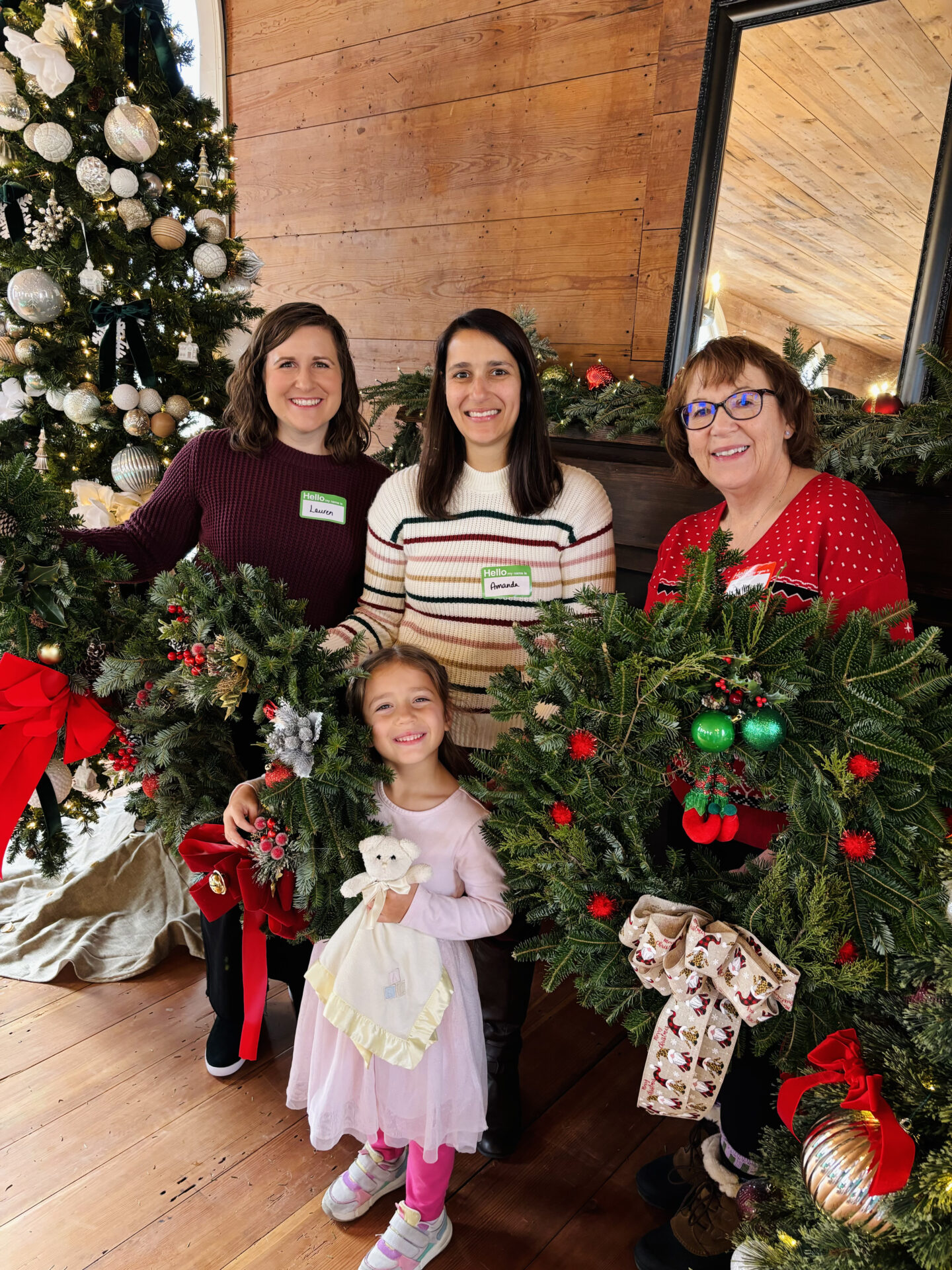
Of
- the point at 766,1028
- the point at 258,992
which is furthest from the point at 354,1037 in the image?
the point at 766,1028

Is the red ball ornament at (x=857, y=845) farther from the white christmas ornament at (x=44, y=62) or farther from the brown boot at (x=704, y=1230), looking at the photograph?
the white christmas ornament at (x=44, y=62)

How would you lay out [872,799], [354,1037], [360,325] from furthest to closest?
[360,325], [354,1037], [872,799]

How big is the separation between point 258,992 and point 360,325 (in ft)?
9.11

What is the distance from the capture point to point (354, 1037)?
52.9 inches

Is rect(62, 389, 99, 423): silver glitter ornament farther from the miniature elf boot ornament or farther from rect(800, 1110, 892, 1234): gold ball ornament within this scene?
rect(800, 1110, 892, 1234): gold ball ornament

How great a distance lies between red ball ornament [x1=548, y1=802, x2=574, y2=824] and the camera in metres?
1.24

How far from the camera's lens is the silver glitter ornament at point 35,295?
255 centimetres

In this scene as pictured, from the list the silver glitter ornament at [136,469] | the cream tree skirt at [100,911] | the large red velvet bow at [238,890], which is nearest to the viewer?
the large red velvet bow at [238,890]

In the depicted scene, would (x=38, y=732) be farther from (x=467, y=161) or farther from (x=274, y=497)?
(x=467, y=161)

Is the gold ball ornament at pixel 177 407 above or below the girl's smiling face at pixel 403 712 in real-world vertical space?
above

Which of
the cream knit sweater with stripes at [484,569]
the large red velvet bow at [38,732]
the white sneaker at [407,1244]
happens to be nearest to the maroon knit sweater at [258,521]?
the cream knit sweater with stripes at [484,569]

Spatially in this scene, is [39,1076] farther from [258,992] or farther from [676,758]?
[676,758]

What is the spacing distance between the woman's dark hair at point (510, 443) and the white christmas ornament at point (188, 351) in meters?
1.38

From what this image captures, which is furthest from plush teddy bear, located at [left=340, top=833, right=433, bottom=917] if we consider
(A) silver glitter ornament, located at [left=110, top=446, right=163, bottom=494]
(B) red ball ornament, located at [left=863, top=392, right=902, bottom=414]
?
(A) silver glitter ornament, located at [left=110, top=446, right=163, bottom=494]
